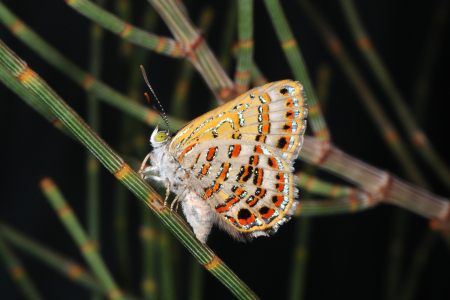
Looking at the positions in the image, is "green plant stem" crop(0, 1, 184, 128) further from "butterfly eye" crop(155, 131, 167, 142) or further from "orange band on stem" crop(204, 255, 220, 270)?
"orange band on stem" crop(204, 255, 220, 270)

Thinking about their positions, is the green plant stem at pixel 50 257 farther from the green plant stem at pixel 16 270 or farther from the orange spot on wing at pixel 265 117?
the orange spot on wing at pixel 265 117

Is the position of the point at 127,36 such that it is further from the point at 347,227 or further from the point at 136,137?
the point at 347,227

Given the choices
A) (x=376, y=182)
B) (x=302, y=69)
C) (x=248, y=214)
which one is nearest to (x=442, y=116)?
(x=376, y=182)

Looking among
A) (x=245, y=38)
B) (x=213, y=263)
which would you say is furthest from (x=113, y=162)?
(x=245, y=38)

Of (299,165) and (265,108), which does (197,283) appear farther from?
(299,165)

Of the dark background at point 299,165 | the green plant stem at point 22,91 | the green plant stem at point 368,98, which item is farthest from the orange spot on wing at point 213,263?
the dark background at point 299,165

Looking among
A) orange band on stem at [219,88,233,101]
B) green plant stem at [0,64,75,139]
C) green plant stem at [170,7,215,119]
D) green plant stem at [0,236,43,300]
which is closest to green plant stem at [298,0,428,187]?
green plant stem at [170,7,215,119]
